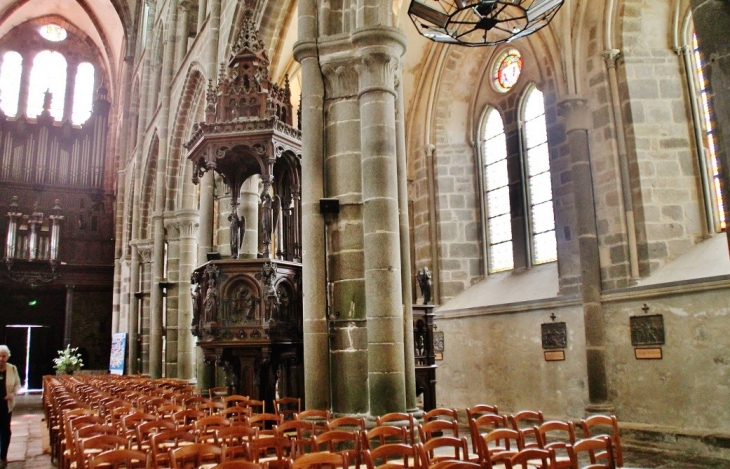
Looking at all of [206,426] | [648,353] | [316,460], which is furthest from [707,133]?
[316,460]

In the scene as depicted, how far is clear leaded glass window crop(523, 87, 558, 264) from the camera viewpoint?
43.4ft

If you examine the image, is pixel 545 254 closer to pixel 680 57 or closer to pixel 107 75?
pixel 680 57

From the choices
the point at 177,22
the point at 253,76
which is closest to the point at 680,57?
the point at 253,76

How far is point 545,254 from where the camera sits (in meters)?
13.3

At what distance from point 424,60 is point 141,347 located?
13310 millimetres

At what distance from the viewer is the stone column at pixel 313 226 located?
7.96m

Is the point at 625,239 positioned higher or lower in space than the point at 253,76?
lower

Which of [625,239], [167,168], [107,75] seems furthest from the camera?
[107,75]

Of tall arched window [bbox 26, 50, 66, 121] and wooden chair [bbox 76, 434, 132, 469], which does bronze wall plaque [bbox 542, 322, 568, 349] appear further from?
tall arched window [bbox 26, 50, 66, 121]

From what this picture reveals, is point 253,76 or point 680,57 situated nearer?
point 253,76

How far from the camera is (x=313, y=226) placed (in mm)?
8156

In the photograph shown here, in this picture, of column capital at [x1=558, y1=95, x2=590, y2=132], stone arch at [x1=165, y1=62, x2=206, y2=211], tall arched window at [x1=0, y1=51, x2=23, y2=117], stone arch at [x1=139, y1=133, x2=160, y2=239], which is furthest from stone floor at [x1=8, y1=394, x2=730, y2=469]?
tall arched window at [x1=0, y1=51, x2=23, y2=117]

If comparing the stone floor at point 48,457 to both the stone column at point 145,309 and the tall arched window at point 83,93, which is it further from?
the tall arched window at point 83,93

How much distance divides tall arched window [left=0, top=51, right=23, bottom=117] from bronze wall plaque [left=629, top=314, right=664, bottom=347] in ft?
94.0
